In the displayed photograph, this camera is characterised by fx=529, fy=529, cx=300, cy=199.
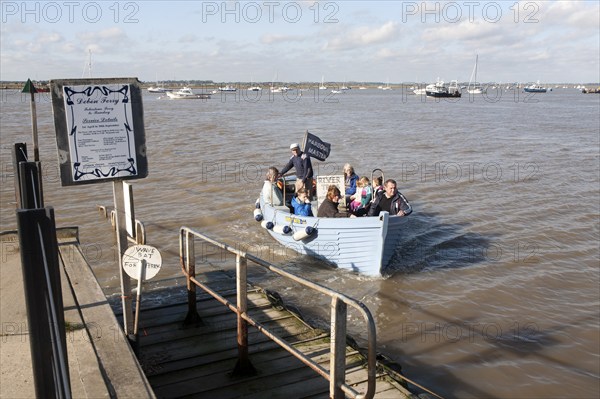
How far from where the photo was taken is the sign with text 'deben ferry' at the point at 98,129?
14.6 ft

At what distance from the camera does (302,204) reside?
38.6ft

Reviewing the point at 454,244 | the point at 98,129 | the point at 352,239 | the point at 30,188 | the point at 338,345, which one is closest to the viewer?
the point at 30,188

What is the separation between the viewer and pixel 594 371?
779 centimetres

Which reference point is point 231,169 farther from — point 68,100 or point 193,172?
point 68,100

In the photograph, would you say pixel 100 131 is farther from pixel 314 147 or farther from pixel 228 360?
pixel 314 147

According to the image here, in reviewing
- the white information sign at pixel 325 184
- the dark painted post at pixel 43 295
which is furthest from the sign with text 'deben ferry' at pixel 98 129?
the white information sign at pixel 325 184

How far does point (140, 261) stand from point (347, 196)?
25.7 ft

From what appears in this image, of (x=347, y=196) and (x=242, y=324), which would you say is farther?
(x=347, y=196)

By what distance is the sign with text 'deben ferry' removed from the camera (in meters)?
4.44

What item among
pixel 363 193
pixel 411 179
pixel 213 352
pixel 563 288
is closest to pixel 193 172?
pixel 411 179

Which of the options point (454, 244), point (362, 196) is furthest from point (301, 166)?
point (454, 244)

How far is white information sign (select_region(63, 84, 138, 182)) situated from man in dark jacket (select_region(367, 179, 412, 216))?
6785 mm

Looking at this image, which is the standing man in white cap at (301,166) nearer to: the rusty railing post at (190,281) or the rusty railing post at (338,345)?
the rusty railing post at (190,281)

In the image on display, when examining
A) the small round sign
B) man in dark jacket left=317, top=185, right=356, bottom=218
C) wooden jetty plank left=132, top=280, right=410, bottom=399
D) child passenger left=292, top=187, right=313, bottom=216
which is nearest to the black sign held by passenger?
child passenger left=292, top=187, right=313, bottom=216
